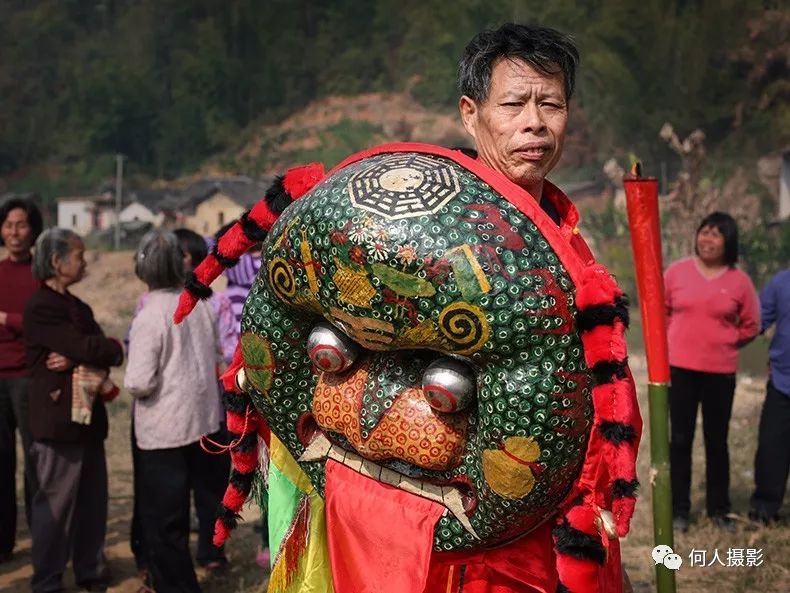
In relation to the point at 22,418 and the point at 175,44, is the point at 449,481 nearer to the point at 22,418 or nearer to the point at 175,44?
the point at 22,418

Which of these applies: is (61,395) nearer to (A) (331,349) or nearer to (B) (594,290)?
(A) (331,349)

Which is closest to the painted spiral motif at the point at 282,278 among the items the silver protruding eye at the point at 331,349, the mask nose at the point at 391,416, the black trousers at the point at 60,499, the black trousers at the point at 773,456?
the silver protruding eye at the point at 331,349

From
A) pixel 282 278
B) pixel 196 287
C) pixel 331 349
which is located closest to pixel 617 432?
pixel 331 349

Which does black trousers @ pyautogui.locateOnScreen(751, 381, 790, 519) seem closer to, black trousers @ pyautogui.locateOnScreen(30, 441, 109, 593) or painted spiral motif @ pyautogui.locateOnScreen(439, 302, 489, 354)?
black trousers @ pyautogui.locateOnScreen(30, 441, 109, 593)

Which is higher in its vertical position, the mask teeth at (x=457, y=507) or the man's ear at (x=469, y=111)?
the man's ear at (x=469, y=111)

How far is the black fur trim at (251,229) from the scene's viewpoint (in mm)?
2961

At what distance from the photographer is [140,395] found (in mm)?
4418

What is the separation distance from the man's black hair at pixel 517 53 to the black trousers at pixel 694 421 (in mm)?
3635

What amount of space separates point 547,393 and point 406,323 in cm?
36

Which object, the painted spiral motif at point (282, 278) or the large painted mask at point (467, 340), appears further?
the painted spiral motif at point (282, 278)

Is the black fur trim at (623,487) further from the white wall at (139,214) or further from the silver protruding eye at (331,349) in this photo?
the white wall at (139,214)

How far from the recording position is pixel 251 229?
2969 mm

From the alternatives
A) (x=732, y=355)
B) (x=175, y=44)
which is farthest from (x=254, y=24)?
(x=732, y=355)

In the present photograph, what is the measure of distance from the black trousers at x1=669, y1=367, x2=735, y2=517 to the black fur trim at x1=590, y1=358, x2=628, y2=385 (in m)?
3.81
